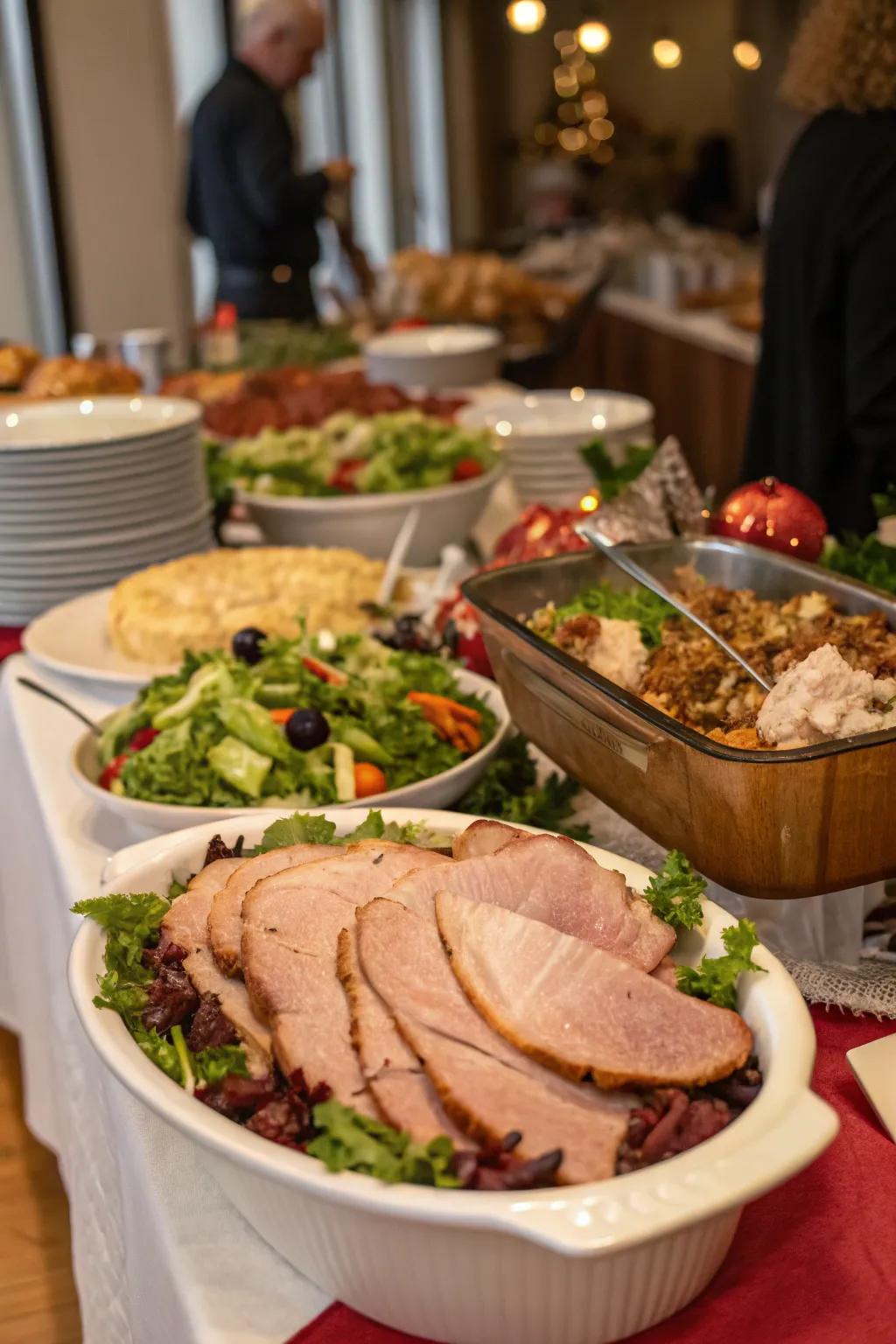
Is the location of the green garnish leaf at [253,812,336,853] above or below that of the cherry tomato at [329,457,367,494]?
above

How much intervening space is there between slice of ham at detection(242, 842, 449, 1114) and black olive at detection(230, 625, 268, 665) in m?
0.60

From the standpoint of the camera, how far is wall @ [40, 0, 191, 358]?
248 inches

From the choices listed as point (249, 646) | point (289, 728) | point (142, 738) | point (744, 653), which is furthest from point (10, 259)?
point (744, 653)

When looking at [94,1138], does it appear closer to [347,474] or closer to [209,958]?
[209,958]

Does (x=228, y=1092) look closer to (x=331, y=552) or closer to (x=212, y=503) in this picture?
(x=331, y=552)

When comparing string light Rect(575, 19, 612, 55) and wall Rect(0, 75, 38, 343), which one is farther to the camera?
string light Rect(575, 19, 612, 55)

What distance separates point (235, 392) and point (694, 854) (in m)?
2.62

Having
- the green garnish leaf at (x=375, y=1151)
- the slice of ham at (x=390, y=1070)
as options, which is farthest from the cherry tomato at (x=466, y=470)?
the green garnish leaf at (x=375, y=1151)

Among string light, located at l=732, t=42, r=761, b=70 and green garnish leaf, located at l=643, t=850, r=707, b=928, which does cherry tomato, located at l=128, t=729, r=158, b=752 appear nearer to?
green garnish leaf, located at l=643, t=850, r=707, b=928

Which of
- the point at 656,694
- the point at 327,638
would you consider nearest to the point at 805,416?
the point at 327,638

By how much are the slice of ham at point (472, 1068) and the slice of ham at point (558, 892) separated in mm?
46

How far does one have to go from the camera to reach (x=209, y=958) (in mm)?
912

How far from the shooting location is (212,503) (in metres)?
2.37

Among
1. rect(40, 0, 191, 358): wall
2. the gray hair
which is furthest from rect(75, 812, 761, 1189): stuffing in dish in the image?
rect(40, 0, 191, 358): wall
